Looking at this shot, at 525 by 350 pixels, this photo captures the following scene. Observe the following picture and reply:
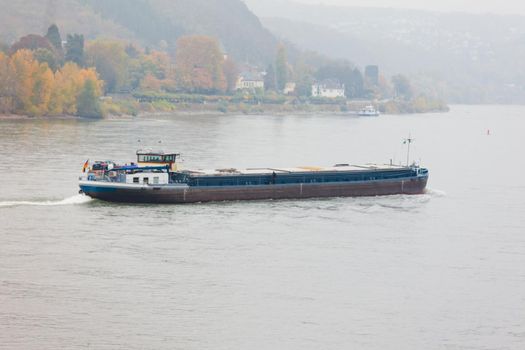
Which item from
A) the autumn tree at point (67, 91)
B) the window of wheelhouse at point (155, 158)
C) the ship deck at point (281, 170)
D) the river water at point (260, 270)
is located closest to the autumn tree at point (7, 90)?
the autumn tree at point (67, 91)

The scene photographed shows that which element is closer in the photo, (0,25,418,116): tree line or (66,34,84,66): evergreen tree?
A: (0,25,418,116): tree line

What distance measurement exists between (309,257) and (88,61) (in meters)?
134

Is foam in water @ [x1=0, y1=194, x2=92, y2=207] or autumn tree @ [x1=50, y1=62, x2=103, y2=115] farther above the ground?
autumn tree @ [x1=50, y1=62, x2=103, y2=115]

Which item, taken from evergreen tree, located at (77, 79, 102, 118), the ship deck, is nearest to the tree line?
evergreen tree, located at (77, 79, 102, 118)

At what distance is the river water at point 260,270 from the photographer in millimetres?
33938

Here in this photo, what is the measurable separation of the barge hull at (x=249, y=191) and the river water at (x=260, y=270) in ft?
2.97

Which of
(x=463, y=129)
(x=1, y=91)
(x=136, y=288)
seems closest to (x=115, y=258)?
(x=136, y=288)

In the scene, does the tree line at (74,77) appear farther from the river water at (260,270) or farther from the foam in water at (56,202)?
the foam in water at (56,202)

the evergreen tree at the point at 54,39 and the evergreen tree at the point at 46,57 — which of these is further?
the evergreen tree at the point at 54,39

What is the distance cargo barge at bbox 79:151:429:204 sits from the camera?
183ft

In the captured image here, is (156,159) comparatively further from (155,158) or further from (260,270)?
(260,270)

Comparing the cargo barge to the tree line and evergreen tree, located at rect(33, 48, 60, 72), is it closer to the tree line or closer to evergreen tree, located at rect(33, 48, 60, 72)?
the tree line

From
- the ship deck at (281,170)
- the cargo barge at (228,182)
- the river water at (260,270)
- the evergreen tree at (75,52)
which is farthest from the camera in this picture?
the evergreen tree at (75,52)

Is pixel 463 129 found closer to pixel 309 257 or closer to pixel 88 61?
pixel 88 61
